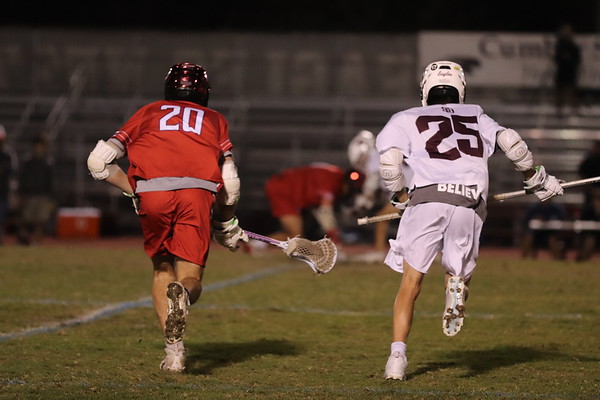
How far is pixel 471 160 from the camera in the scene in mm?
6109

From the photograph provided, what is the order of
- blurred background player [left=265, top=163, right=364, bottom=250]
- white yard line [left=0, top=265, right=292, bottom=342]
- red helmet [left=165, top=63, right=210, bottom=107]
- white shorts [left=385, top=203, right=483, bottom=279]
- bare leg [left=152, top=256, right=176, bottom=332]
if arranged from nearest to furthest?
1. white shorts [left=385, top=203, right=483, bottom=279]
2. bare leg [left=152, top=256, right=176, bottom=332]
3. red helmet [left=165, top=63, right=210, bottom=107]
4. white yard line [left=0, top=265, right=292, bottom=342]
5. blurred background player [left=265, top=163, right=364, bottom=250]

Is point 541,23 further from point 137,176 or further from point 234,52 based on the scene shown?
point 137,176

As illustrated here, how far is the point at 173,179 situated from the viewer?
6.16 m

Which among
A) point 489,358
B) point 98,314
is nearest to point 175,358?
point 489,358

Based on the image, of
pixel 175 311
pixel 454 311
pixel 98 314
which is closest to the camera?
pixel 175 311

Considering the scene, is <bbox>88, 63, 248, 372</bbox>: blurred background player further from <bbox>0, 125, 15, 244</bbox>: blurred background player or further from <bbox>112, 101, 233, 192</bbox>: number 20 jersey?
<bbox>0, 125, 15, 244</bbox>: blurred background player

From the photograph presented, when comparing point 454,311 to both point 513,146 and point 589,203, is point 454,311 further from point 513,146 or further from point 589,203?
point 589,203

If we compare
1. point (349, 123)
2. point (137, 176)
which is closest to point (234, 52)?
point (349, 123)

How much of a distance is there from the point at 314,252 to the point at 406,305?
1075 mm

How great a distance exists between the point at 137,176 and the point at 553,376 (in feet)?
8.21

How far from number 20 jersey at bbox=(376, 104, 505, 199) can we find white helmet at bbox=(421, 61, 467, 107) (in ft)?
0.60

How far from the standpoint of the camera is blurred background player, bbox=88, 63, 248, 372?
6.14 metres

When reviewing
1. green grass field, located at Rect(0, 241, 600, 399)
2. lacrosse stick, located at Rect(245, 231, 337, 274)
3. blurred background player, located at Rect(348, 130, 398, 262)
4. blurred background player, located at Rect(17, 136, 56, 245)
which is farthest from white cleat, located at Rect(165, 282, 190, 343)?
blurred background player, located at Rect(17, 136, 56, 245)

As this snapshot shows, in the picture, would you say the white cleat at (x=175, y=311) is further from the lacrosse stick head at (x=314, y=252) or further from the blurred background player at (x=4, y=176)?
the blurred background player at (x=4, y=176)
